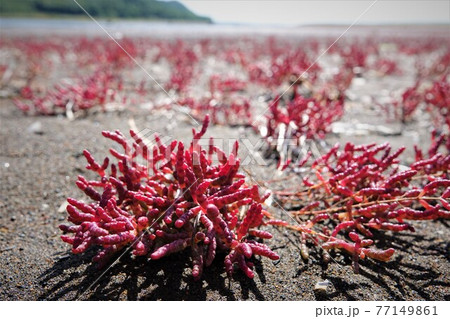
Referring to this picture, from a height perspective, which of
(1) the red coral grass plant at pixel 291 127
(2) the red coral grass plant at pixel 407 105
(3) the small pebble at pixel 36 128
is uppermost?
(2) the red coral grass plant at pixel 407 105

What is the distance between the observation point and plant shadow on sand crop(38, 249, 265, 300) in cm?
154

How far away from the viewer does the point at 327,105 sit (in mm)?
4156

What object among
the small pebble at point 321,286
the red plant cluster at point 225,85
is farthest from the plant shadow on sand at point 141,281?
A: the red plant cluster at point 225,85

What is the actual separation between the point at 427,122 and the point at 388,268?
3.55m

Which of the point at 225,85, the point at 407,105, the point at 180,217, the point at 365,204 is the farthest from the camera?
the point at 225,85

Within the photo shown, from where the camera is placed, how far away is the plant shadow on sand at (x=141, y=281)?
5.06ft

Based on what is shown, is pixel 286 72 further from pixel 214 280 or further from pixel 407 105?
pixel 214 280

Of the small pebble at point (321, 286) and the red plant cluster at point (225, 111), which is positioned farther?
the red plant cluster at point (225, 111)

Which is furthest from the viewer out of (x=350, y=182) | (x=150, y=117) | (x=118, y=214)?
(x=150, y=117)

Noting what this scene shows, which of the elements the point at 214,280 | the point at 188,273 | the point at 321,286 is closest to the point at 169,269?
the point at 188,273

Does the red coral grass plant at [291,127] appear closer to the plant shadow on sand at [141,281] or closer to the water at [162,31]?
the plant shadow on sand at [141,281]

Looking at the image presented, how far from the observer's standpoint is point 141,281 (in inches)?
63.3

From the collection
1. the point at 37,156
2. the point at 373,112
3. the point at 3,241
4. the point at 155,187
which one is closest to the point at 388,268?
the point at 155,187
